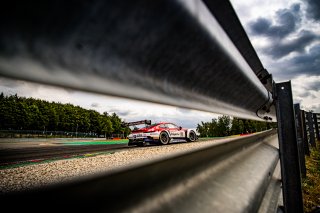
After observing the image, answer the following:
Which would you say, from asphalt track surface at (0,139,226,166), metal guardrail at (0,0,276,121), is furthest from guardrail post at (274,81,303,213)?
asphalt track surface at (0,139,226,166)

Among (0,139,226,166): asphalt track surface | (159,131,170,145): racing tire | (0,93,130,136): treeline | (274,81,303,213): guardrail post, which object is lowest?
(0,139,226,166): asphalt track surface

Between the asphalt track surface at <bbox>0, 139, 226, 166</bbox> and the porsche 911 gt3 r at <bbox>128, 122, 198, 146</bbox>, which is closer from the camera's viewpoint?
the asphalt track surface at <bbox>0, 139, 226, 166</bbox>

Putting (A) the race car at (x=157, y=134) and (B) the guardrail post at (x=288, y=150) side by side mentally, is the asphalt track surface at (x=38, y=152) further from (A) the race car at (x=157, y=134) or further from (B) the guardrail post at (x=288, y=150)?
(B) the guardrail post at (x=288, y=150)

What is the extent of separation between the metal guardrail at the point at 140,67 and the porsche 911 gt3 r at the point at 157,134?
1034cm

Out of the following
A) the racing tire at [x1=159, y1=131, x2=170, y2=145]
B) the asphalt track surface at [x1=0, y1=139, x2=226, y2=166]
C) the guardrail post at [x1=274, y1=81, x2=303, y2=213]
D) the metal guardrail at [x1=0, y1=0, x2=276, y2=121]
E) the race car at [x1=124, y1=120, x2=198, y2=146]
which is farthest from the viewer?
the racing tire at [x1=159, y1=131, x2=170, y2=145]

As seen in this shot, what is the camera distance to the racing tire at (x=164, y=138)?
11.6 meters

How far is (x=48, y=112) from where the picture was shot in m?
51.6

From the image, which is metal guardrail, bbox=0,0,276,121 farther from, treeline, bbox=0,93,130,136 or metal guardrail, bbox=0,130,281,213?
treeline, bbox=0,93,130,136

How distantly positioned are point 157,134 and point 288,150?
10059 mm

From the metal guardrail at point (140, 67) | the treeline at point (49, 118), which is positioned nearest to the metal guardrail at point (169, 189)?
the metal guardrail at point (140, 67)

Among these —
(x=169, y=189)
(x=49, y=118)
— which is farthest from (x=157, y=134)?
(x=49, y=118)

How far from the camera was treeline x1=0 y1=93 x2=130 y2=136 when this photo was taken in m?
41.8

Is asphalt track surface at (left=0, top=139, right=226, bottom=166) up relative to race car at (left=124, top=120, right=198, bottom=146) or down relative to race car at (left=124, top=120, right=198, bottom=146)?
down

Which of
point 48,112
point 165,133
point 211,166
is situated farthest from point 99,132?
point 211,166
